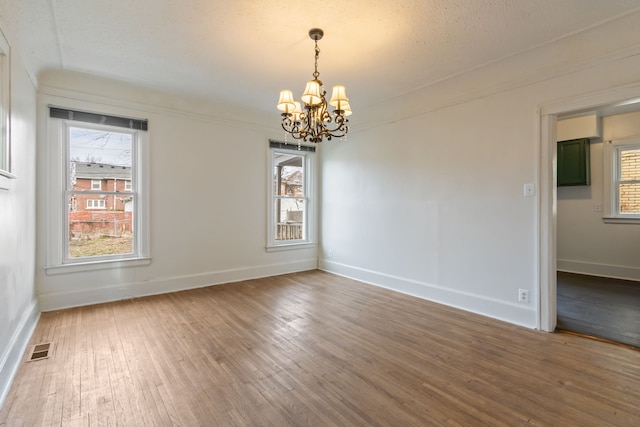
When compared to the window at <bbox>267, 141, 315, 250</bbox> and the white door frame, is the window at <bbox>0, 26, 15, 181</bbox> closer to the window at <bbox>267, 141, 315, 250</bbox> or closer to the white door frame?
the window at <bbox>267, 141, 315, 250</bbox>

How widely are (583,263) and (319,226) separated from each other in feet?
15.0

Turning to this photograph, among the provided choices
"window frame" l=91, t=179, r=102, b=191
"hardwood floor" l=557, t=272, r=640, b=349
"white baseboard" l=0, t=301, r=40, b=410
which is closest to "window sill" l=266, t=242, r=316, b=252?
"window frame" l=91, t=179, r=102, b=191

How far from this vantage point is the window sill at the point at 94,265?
338cm

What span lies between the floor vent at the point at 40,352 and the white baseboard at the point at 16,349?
7cm

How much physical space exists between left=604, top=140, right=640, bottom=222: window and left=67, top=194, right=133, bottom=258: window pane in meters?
7.17

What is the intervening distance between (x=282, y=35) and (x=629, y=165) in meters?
5.69

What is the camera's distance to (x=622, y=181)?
189 inches

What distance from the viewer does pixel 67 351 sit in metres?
2.43

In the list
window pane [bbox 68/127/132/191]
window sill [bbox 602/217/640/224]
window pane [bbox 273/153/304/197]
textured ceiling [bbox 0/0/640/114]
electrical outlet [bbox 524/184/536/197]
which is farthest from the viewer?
window pane [bbox 273/153/304/197]

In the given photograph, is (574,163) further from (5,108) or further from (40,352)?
(40,352)

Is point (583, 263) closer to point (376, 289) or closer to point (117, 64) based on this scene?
point (376, 289)

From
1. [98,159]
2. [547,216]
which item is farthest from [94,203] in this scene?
[547,216]

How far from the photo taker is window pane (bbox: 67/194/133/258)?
3.59 meters

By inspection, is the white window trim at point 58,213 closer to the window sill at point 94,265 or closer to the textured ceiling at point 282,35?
the window sill at point 94,265
